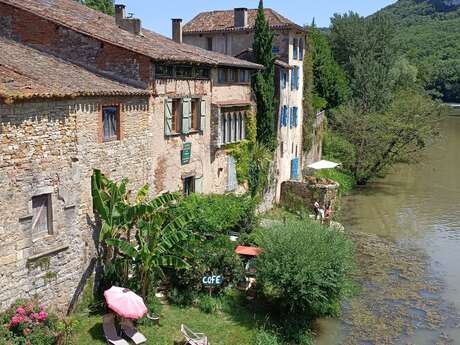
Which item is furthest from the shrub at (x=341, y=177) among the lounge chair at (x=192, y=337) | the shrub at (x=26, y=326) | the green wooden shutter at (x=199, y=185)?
the shrub at (x=26, y=326)

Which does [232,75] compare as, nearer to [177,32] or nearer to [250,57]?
[177,32]

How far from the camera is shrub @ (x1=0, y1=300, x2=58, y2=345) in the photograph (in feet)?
43.9

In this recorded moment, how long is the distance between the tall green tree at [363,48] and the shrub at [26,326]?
44.9 meters

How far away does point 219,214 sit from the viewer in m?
20.3

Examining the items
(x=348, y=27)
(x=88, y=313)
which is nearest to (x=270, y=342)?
(x=88, y=313)

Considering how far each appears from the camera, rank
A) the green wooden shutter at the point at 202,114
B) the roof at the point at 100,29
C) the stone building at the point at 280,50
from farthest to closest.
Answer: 1. the stone building at the point at 280,50
2. the green wooden shutter at the point at 202,114
3. the roof at the point at 100,29

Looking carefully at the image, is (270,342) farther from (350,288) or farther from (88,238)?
(88,238)

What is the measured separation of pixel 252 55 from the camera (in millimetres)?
30312

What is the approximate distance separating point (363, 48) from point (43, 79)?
54874 mm

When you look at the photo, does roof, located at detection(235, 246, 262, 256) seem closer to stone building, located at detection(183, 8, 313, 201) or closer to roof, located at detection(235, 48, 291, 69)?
stone building, located at detection(183, 8, 313, 201)

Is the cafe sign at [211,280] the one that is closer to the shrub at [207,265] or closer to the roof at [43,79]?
the shrub at [207,265]

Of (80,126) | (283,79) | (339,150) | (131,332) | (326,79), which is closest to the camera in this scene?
(131,332)

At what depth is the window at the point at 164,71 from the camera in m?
20.1

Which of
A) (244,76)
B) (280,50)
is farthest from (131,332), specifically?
(280,50)
